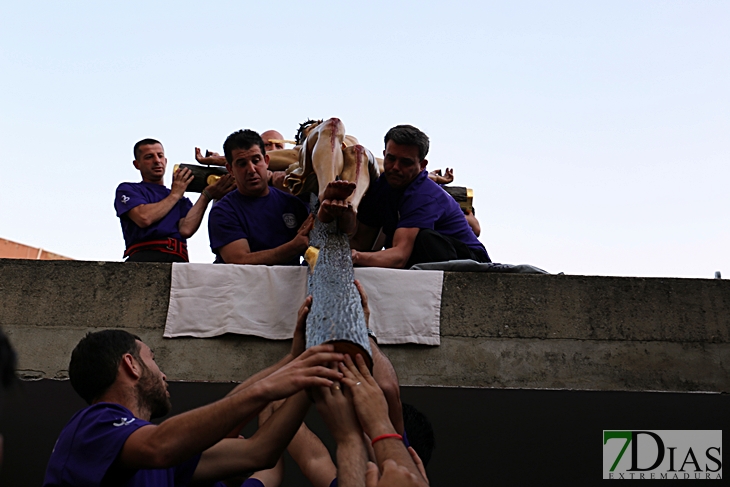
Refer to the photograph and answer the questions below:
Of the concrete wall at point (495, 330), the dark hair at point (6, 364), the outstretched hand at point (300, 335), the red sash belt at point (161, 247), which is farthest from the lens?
the red sash belt at point (161, 247)

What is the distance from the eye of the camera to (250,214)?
4.53 meters

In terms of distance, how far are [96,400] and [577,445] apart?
7.57ft

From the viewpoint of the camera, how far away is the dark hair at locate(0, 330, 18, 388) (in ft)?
3.69

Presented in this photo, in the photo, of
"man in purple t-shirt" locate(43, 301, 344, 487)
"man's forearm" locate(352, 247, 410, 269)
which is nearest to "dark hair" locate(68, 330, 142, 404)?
"man in purple t-shirt" locate(43, 301, 344, 487)

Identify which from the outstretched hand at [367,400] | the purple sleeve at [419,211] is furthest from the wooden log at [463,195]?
the outstretched hand at [367,400]

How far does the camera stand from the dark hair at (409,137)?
4.52 m

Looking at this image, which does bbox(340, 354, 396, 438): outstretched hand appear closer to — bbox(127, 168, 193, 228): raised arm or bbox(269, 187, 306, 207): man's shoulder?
bbox(269, 187, 306, 207): man's shoulder

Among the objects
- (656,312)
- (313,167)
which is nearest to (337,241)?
(313,167)

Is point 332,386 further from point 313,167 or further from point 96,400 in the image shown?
point 313,167

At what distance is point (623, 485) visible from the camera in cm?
372

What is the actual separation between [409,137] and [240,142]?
3.19 ft

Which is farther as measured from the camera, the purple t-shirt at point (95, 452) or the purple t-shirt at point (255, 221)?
the purple t-shirt at point (255, 221)

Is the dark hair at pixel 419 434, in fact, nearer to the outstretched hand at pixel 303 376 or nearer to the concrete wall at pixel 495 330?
the concrete wall at pixel 495 330

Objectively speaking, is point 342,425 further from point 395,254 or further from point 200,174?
point 200,174
